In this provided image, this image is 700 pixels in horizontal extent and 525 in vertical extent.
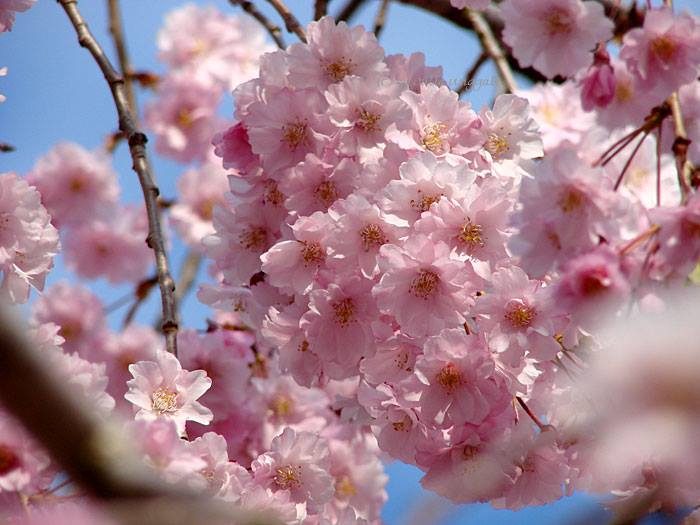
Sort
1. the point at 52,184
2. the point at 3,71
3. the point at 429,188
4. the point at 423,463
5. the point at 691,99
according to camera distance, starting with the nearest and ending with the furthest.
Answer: the point at 429,188
the point at 423,463
the point at 3,71
the point at 691,99
the point at 52,184

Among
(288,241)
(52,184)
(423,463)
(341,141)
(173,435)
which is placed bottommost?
(173,435)

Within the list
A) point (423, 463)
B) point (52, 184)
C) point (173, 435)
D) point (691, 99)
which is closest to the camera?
point (173, 435)

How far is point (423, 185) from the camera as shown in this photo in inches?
57.1

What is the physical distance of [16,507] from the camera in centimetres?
137

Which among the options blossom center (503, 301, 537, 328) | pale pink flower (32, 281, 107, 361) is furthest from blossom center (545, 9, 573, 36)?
pale pink flower (32, 281, 107, 361)

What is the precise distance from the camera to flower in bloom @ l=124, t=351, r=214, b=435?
1479mm

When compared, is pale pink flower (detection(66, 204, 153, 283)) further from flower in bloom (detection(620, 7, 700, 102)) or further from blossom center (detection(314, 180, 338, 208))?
flower in bloom (detection(620, 7, 700, 102))

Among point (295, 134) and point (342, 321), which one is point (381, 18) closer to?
point (295, 134)

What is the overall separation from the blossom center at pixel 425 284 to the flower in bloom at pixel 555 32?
643 mm

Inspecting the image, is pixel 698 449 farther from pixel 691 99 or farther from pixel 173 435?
pixel 691 99

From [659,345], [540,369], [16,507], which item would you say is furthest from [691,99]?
[16,507]

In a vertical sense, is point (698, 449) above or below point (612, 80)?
below

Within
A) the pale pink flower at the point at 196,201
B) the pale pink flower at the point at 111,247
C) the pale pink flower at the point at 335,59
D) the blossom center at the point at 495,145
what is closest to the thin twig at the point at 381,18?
the pale pink flower at the point at 335,59

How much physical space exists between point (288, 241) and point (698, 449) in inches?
30.5
